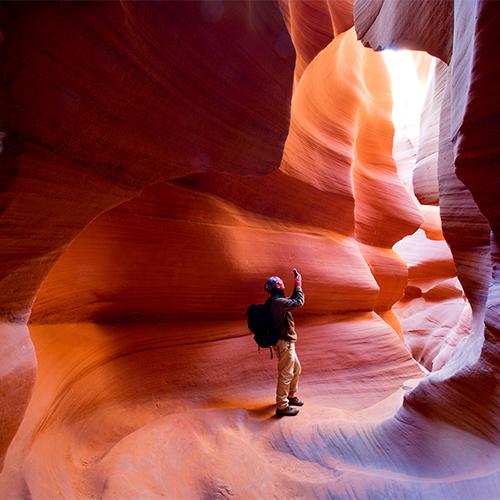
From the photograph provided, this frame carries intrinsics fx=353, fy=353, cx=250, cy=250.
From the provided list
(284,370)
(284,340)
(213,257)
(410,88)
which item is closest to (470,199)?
(284,340)

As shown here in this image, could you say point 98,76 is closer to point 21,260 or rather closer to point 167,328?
point 21,260

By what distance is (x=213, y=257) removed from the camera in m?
4.82

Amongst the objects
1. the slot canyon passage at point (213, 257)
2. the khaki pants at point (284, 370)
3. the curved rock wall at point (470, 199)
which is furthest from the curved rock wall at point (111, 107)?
the khaki pants at point (284, 370)

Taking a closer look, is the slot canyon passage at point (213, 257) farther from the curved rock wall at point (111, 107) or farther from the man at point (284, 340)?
the man at point (284, 340)

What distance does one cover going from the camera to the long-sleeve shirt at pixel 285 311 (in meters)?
4.15

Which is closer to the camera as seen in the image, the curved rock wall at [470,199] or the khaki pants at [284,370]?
the curved rock wall at [470,199]

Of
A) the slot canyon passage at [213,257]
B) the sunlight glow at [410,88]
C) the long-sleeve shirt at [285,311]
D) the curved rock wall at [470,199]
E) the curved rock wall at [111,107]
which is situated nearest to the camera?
the curved rock wall at [111,107]

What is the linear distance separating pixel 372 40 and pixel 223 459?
557cm

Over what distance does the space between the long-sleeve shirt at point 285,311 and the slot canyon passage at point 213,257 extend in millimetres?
944

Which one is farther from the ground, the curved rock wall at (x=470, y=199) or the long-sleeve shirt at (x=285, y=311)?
the curved rock wall at (x=470, y=199)

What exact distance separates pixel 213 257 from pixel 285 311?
50.6 inches

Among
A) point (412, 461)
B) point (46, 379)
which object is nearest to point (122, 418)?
point (46, 379)

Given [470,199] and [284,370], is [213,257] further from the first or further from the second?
[470,199]

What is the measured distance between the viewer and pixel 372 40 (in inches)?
197
